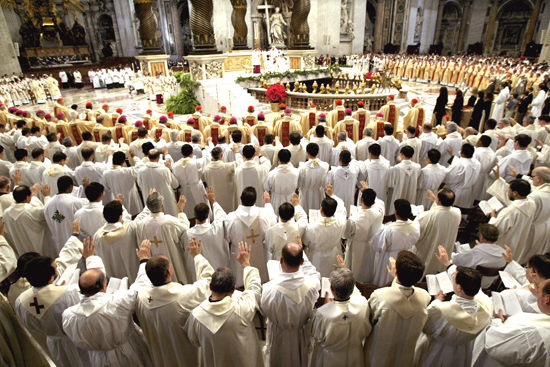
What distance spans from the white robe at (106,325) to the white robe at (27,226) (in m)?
2.55

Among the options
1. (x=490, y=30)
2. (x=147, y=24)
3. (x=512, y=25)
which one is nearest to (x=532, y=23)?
(x=512, y=25)

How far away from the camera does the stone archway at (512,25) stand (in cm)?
3181

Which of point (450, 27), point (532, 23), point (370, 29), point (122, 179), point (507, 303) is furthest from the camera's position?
point (370, 29)

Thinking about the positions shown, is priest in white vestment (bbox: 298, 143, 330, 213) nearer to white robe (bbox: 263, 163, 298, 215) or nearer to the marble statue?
white robe (bbox: 263, 163, 298, 215)

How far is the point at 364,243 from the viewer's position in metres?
4.38

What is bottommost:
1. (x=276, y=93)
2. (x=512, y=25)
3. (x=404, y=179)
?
(x=404, y=179)

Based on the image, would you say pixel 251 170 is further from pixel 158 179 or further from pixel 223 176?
pixel 158 179

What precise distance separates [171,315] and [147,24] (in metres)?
20.3

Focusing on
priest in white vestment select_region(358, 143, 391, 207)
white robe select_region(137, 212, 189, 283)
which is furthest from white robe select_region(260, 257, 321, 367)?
priest in white vestment select_region(358, 143, 391, 207)

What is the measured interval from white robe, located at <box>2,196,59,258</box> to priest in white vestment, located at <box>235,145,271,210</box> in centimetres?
296

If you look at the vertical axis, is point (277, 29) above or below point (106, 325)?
above

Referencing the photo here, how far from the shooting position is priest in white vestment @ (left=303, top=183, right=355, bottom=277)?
3703 millimetres

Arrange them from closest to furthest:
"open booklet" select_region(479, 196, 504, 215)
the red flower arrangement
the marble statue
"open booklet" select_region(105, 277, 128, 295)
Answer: "open booklet" select_region(105, 277, 128, 295), "open booklet" select_region(479, 196, 504, 215), the red flower arrangement, the marble statue

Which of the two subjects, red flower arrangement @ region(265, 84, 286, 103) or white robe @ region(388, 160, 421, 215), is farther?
red flower arrangement @ region(265, 84, 286, 103)
